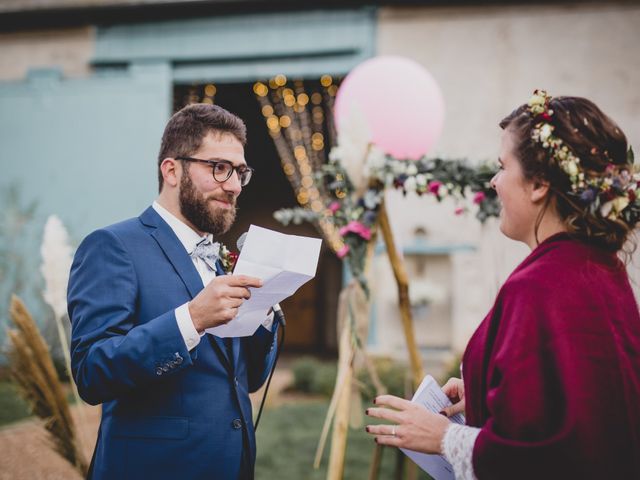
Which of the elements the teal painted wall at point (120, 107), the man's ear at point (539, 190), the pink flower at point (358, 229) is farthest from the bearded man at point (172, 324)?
the teal painted wall at point (120, 107)

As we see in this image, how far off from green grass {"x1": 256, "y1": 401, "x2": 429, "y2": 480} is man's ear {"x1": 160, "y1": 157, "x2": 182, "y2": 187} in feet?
9.50

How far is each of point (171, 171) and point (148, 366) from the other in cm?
71

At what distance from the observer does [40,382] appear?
2539 millimetres

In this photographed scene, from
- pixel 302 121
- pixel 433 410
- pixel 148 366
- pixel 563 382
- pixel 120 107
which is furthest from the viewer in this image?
pixel 302 121

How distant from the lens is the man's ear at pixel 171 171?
1901 mm

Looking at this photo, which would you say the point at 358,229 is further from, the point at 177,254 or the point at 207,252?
the point at 177,254

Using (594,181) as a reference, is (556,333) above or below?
below

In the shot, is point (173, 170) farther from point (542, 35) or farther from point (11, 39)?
point (11, 39)

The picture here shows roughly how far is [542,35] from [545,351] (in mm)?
6068

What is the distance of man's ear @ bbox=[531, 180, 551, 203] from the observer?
1493mm

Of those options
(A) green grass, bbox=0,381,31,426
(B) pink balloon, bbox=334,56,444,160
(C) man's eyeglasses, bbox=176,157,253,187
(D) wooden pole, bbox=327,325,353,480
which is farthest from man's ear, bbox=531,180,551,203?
(A) green grass, bbox=0,381,31,426

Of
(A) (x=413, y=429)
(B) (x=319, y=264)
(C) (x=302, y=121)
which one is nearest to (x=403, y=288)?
(A) (x=413, y=429)

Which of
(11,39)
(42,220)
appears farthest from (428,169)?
(11,39)

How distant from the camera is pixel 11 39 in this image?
286 inches
